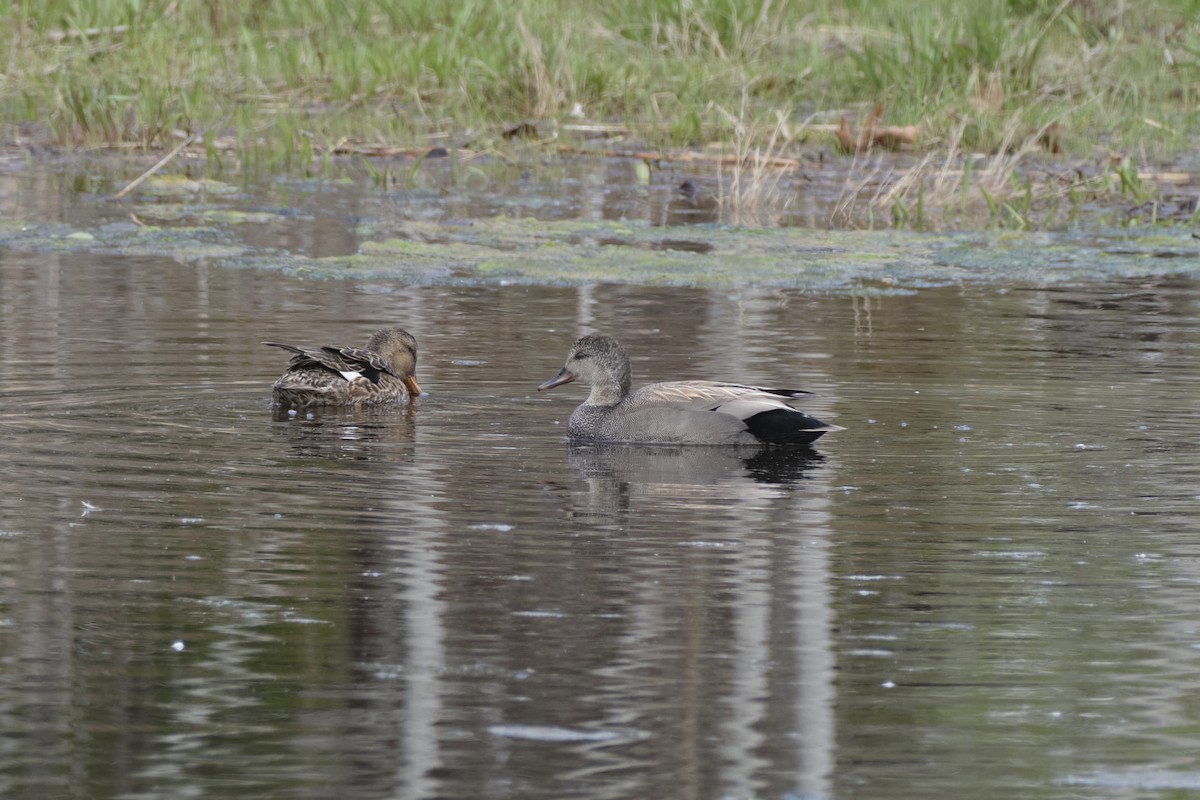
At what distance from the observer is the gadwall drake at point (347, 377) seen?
9.23m

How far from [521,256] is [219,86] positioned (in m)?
7.74

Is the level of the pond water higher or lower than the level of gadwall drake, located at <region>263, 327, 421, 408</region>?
lower

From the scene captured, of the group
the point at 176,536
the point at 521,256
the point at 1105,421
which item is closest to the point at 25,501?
the point at 176,536

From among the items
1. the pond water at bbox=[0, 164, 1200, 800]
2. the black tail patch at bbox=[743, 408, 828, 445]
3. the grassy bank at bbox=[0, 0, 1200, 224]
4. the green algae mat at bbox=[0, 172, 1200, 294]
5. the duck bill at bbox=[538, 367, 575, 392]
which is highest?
the grassy bank at bbox=[0, 0, 1200, 224]

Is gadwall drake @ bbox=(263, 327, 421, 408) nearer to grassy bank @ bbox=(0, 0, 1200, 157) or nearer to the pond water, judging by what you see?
the pond water

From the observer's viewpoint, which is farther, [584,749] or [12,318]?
[12,318]

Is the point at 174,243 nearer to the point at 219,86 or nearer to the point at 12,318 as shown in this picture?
the point at 12,318

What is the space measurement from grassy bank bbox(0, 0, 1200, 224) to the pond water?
761cm

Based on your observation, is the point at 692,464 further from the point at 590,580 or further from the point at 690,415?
the point at 590,580

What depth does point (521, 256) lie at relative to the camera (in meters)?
13.6

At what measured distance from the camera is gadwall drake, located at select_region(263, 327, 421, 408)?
364 inches

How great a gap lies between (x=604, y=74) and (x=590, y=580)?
14.1m

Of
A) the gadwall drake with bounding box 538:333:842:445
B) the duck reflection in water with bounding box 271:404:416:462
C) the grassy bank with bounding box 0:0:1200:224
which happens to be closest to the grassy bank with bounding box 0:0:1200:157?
the grassy bank with bounding box 0:0:1200:224

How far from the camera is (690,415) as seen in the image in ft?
27.7
